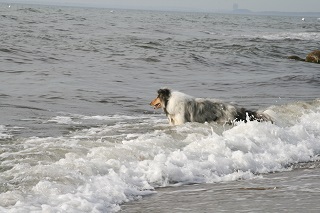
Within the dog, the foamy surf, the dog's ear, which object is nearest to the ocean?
the foamy surf

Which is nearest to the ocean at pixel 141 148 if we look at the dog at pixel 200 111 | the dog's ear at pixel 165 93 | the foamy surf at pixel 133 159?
the foamy surf at pixel 133 159

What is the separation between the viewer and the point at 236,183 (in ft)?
25.5

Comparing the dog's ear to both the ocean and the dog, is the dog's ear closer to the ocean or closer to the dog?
the dog

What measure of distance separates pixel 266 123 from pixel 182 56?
19465 mm

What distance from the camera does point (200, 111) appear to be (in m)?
12.0

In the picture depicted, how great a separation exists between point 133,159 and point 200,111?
370 cm

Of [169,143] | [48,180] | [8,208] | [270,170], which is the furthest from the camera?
[169,143]

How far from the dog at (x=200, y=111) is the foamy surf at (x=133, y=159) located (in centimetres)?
39

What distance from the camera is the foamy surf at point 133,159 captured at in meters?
6.68

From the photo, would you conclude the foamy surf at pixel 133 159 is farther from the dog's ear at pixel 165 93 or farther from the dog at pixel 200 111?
the dog's ear at pixel 165 93

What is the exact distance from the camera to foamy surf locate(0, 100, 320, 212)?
263 inches

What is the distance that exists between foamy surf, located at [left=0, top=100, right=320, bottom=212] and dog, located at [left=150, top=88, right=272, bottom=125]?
0.39 m

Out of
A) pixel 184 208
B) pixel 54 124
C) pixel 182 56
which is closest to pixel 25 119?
pixel 54 124

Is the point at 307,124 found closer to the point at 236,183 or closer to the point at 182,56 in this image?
the point at 236,183
